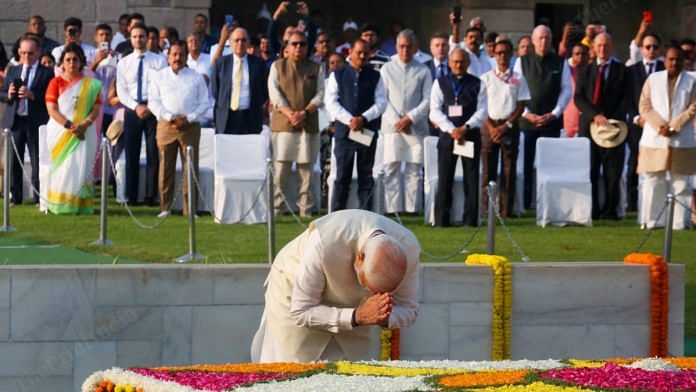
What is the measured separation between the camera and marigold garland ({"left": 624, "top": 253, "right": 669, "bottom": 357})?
1047 centimetres

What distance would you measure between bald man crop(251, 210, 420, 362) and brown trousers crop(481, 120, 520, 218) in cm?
892

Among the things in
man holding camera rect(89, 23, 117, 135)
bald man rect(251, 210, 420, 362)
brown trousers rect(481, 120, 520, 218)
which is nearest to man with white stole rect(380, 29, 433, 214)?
brown trousers rect(481, 120, 520, 218)

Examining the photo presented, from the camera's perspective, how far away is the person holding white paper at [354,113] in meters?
16.2

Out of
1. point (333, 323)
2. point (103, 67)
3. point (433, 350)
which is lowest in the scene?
point (433, 350)

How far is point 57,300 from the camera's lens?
978 cm

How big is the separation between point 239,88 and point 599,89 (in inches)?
156

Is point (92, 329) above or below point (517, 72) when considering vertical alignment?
below

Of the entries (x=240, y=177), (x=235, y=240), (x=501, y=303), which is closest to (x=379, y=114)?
(x=240, y=177)

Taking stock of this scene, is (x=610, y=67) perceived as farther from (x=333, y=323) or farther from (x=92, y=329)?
(x=333, y=323)

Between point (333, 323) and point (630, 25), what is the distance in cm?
1945

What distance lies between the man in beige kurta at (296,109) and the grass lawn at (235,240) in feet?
2.73

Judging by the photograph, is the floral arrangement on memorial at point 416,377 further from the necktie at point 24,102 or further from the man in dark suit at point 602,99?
the necktie at point 24,102

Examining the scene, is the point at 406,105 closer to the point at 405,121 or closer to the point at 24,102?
the point at 405,121

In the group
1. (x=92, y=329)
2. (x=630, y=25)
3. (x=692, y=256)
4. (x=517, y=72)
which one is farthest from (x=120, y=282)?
(x=630, y=25)
